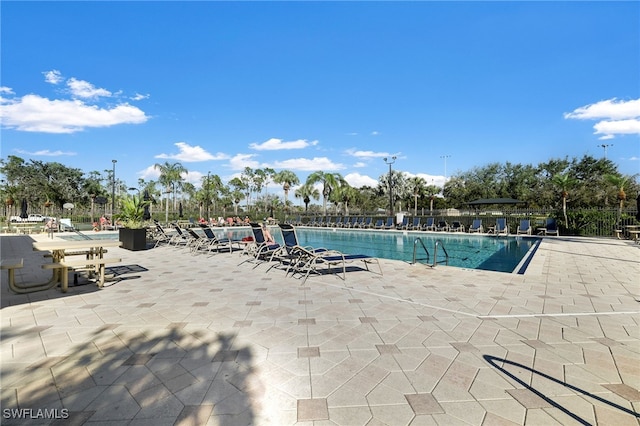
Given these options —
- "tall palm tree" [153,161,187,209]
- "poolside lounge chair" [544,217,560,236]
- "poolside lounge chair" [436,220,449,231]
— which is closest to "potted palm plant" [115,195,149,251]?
"poolside lounge chair" [436,220,449,231]

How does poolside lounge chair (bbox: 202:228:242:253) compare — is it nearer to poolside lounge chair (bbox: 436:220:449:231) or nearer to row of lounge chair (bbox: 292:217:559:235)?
row of lounge chair (bbox: 292:217:559:235)

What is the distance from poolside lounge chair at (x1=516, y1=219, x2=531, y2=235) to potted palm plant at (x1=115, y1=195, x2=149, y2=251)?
19.0 m

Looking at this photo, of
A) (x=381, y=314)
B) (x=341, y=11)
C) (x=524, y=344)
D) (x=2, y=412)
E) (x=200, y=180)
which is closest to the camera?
(x=2, y=412)

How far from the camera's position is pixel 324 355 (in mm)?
2568

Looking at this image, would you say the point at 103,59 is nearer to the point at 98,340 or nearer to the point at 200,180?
the point at 98,340

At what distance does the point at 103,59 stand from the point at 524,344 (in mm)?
18521

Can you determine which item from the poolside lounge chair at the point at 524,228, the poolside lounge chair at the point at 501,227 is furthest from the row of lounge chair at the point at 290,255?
the poolside lounge chair at the point at 524,228

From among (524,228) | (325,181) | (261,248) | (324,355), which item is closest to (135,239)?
(261,248)

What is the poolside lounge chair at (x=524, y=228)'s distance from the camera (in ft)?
54.2

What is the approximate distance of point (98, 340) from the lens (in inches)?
113

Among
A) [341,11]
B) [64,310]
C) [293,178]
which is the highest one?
[341,11]

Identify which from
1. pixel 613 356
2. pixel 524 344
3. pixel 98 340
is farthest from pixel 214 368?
pixel 613 356

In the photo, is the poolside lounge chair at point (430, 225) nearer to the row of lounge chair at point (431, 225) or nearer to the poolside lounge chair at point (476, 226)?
the row of lounge chair at point (431, 225)

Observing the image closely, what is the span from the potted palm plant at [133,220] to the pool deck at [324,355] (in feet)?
17.1
